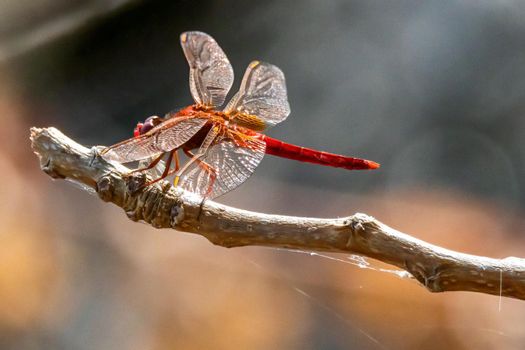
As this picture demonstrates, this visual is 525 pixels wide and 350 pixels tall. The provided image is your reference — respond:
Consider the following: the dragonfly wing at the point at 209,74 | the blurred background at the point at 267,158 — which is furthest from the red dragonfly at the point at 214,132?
the blurred background at the point at 267,158

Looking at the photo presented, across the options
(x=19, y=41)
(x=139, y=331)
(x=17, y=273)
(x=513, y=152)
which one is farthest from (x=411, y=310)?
(x=19, y=41)

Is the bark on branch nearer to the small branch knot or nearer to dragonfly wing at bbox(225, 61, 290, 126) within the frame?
the small branch knot

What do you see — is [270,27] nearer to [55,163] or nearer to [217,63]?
[217,63]

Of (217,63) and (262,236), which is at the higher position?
(217,63)

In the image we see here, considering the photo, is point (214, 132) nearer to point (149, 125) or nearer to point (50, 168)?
point (149, 125)

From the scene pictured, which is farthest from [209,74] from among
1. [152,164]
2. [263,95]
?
[152,164]

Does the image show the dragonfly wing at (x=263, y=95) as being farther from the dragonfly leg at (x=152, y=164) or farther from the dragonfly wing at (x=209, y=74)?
the dragonfly leg at (x=152, y=164)

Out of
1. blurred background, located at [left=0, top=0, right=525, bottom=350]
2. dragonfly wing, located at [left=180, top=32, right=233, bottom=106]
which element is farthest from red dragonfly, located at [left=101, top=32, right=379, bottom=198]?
blurred background, located at [left=0, top=0, right=525, bottom=350]
